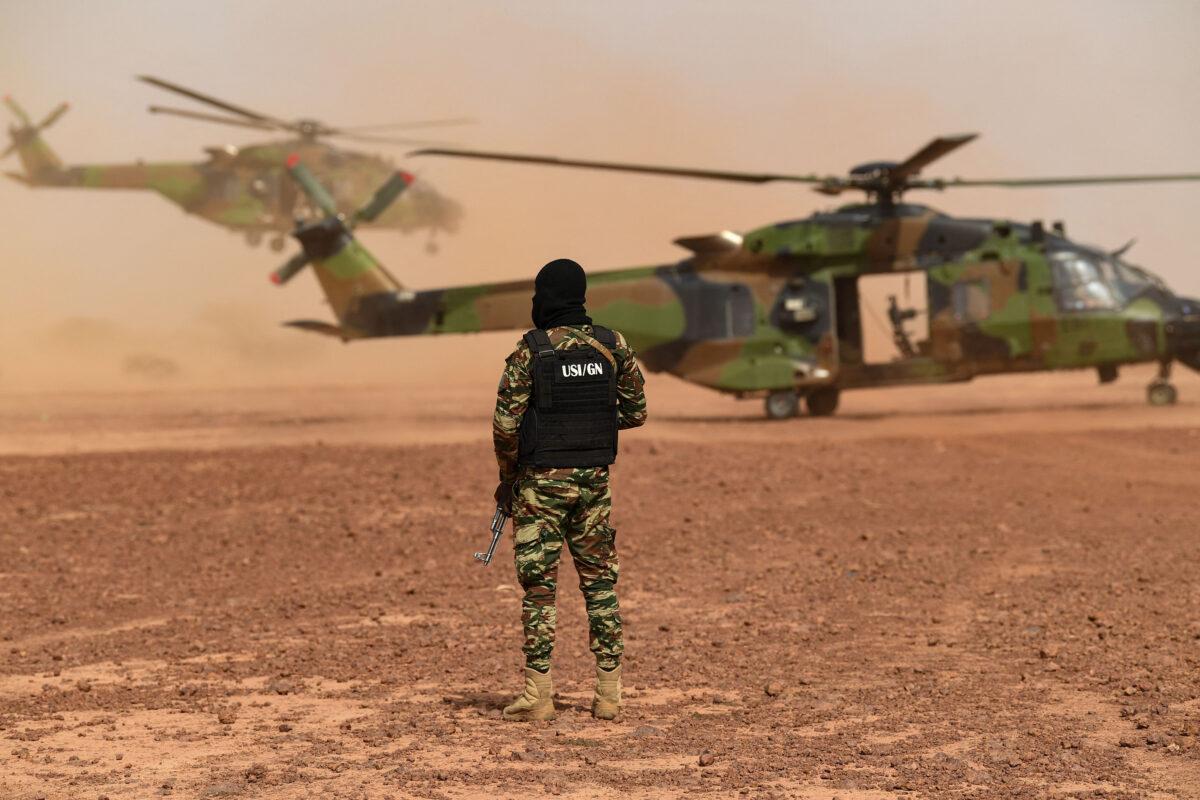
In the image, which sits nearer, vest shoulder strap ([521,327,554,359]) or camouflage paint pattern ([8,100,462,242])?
vest shoulder strap ([521,327,554,359])

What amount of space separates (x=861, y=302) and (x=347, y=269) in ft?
23.4

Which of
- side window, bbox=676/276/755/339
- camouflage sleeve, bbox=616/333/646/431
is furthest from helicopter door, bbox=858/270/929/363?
camouflage sleeve, bbox=616/333/646/431

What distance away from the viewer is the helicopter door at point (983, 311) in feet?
58.4

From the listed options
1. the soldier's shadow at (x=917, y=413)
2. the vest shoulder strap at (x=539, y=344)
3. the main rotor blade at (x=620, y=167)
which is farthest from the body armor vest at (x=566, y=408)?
the soldier's shadow at (x=917, y=413)

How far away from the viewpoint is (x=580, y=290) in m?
5.50

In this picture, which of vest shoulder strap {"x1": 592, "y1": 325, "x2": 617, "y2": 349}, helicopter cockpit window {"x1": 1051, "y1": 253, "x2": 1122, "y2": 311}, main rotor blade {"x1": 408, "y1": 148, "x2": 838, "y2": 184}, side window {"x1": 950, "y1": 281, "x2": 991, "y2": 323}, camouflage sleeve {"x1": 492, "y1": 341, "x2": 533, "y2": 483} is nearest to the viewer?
camouflage sleeve {"x1": 492, "y1": 341, "x2": 533, "y2": 483}

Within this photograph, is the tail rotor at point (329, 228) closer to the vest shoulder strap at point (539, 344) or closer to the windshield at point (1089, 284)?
the windshield at point (1089, 284)

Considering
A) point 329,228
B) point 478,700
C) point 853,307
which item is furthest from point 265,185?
point 478,700

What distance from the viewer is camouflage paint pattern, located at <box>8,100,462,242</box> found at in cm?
3025

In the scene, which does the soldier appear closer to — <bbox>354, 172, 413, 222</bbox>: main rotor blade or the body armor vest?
the body armor vest

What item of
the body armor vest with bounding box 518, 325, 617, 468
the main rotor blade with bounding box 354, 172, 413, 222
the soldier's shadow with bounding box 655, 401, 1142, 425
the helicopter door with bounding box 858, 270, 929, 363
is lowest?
the soldier's shadow with bounding box 655, 401, 1142, 425

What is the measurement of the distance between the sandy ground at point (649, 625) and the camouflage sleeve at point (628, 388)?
3.91 ft

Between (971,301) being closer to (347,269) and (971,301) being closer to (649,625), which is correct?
(347,269)

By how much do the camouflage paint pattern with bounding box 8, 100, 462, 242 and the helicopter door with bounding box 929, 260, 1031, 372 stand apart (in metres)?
16.3
